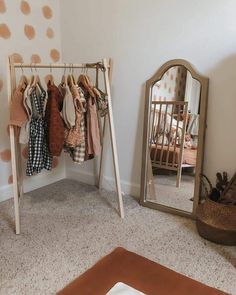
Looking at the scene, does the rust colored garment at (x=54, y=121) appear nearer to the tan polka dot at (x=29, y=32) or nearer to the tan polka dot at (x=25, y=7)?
the tan polka dot at (x=29, y=32)

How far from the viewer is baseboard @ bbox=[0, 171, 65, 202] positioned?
8.98ft

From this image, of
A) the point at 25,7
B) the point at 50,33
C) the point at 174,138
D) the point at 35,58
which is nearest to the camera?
the point at 174,138

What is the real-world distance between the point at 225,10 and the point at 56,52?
5.63 feet

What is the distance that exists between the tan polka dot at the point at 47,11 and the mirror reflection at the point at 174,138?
134 cm

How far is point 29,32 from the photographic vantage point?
2.73 metres

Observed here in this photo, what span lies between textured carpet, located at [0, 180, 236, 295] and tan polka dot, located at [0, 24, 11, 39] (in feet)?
4.93

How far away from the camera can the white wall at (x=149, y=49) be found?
7.15 feet

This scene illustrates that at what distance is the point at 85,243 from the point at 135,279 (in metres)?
0.50

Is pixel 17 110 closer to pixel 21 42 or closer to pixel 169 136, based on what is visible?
pixel 21 42

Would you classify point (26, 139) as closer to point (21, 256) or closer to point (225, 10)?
point (21, 256)

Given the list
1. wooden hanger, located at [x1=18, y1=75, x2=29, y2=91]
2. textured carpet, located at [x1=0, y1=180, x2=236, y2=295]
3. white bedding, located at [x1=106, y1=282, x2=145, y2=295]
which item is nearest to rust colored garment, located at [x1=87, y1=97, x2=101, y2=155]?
wooden hanger, located at [x1=18, y1=75, x2=29, y2=91]

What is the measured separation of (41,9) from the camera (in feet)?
9.16

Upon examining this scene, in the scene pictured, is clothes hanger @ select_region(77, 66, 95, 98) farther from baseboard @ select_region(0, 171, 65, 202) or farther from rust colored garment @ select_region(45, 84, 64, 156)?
baseboard @ select_region(0, 171, 65, 202)

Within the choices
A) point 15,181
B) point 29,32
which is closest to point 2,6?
point 29,32
